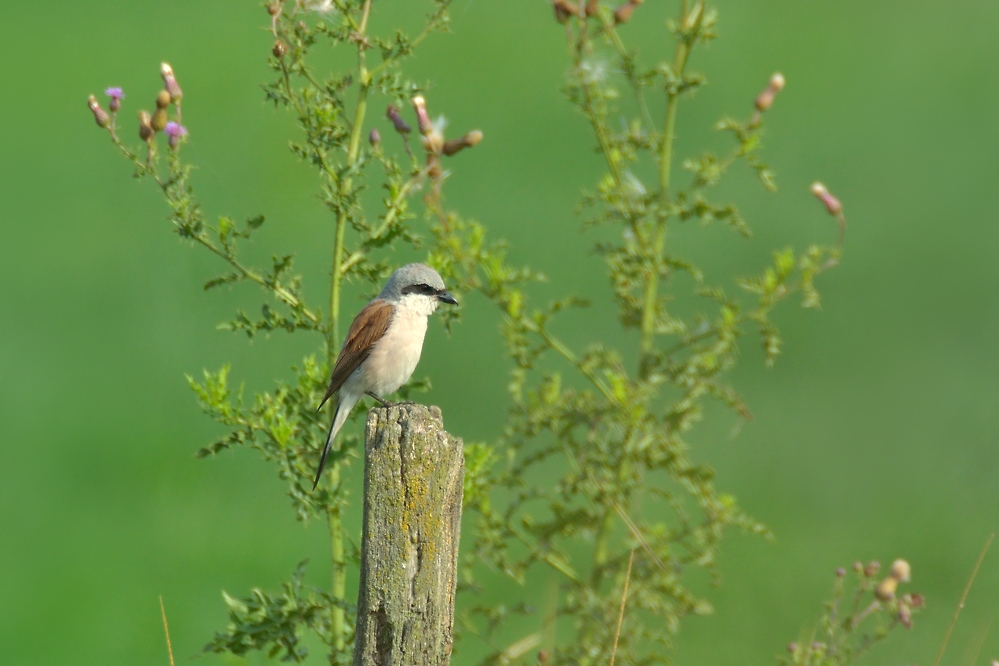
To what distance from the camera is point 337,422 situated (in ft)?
15.7

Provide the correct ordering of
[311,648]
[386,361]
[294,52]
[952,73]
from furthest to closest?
[952,73], [311,648], [386,361], [294,52]

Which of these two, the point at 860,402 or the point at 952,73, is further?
the point at 952,73

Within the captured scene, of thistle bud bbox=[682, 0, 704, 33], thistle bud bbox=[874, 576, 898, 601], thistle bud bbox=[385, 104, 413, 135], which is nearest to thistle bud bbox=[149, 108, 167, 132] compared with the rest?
thistle bud bbox=[385, 104, 413, 135]

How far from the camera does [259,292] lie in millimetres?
11750

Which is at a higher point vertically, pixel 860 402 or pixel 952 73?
pixel 952 73

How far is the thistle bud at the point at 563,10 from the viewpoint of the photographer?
201 inches

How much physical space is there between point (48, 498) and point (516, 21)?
10.4m

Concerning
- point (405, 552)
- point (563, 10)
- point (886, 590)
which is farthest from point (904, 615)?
point (563, 10)

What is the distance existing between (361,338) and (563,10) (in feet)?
5.51

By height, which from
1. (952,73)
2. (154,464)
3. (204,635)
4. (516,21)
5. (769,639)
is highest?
(516,21)

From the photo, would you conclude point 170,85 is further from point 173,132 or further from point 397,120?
point 397,120

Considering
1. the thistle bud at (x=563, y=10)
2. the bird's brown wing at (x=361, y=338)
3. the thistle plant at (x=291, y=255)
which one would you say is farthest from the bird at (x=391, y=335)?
the thistle bud at (x=563, y=10)

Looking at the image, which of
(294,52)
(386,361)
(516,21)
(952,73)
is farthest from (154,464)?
(952,73)

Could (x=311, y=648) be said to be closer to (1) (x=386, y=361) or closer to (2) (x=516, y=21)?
(1) (x=386, y=361)
